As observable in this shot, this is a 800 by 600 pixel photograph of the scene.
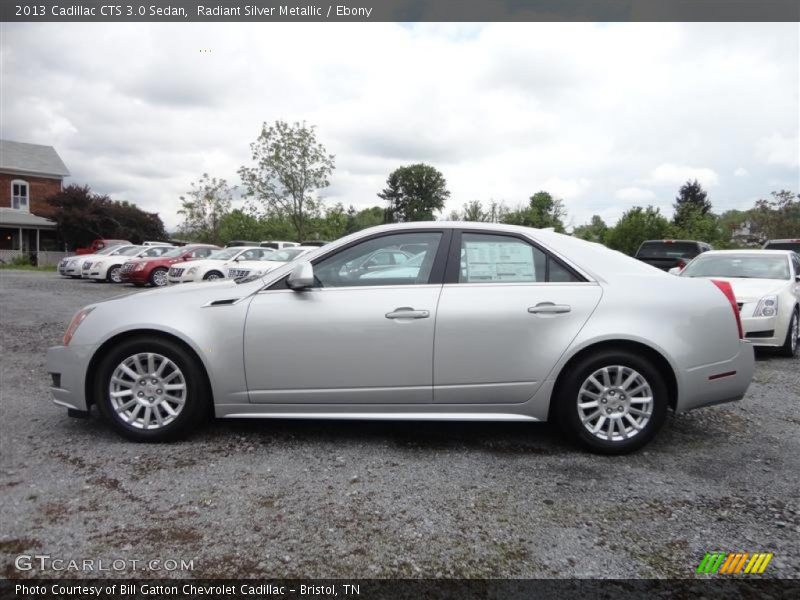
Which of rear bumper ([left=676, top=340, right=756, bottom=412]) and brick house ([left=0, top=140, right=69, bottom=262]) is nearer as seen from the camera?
rear bumper ([left=676, top=340, right=756, bottom=412])

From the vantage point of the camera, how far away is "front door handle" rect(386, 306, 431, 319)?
3.63 meters

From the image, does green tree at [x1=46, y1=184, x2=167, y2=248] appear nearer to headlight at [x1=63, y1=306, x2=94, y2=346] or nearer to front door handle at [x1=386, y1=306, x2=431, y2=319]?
headlight at [x1=63, y1=306, x2=94, y2=346]

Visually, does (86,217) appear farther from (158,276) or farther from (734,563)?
(734,563)

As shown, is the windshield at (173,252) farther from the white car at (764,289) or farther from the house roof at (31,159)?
the house roof at (31,159)

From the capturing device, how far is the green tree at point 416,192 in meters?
77.2

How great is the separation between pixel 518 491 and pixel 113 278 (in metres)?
21.1

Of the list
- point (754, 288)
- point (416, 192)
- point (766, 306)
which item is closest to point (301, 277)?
point (766, 306)

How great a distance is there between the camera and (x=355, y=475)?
334cm

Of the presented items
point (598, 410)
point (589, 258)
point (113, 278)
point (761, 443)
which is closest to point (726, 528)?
point (598, 410)

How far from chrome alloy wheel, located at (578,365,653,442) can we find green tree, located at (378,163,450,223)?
239 ft

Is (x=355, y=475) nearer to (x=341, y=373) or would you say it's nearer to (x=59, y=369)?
(x=341, y=373)

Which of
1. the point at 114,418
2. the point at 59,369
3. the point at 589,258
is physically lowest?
the point at 114,418

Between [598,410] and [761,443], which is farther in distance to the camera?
[761,443]

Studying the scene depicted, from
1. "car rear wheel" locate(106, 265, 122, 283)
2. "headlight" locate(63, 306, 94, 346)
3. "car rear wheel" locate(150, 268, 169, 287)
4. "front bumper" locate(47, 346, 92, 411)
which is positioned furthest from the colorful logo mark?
"car rear wheel" locate(106, 265, 122, 283)
